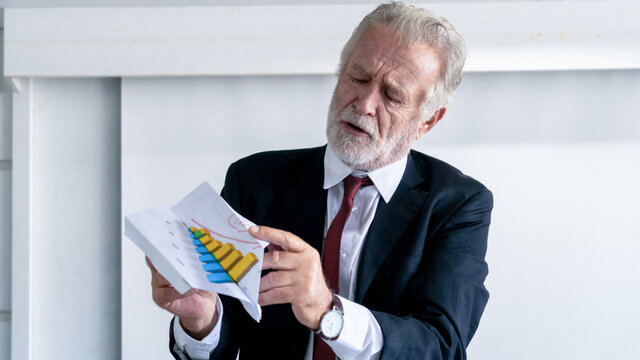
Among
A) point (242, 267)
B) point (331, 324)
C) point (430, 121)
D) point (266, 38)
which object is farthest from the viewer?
point (266, 38)

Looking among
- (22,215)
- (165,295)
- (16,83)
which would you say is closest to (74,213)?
(22,215)

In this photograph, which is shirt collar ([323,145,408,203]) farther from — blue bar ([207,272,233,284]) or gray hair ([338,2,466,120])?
blue bar ([207,272,233,284])

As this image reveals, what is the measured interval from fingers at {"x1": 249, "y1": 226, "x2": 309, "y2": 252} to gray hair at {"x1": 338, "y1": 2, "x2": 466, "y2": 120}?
1.78 feet

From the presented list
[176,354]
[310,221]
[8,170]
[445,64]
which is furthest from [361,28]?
[8,170]

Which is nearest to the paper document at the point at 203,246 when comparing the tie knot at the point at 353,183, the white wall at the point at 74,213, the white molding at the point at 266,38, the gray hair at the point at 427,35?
the tie knot at the point at 353,183

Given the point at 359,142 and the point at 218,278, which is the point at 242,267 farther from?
the point at 359,142

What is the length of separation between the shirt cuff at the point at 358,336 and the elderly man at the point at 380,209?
0.09 m

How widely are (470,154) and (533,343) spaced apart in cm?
72

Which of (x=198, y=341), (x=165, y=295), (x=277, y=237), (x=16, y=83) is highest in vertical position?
(x=16, y=83)

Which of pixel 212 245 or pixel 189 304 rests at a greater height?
pixel 212 245

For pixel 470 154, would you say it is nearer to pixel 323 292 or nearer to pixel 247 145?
pixel 247 145

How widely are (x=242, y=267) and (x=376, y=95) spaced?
1.75 feet

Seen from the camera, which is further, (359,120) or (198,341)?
(359,120)

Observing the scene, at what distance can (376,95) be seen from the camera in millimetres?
1180
